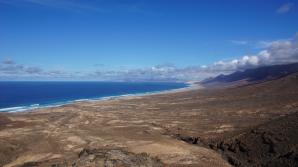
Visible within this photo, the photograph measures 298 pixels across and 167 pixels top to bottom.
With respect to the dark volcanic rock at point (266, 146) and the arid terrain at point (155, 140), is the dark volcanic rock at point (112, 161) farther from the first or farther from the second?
the dark volcanic rock at point (266, 146)

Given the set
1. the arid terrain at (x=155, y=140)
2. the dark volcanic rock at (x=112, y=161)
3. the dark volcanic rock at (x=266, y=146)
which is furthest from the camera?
the arid terrain at (x=155, y=140)

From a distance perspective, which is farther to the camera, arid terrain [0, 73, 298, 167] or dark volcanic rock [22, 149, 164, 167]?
arid terrain [0, 73, 298, 167]

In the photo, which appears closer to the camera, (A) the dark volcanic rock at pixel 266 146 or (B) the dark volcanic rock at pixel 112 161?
(B) the dark volcanic rock at pixel 112 161

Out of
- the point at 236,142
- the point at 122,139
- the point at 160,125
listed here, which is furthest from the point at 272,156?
the point at 160,125

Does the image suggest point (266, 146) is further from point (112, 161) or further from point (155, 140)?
point (112, 161)

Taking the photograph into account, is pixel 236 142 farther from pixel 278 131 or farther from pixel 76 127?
pixel 76 127

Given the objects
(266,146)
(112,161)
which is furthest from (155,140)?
(112,161)

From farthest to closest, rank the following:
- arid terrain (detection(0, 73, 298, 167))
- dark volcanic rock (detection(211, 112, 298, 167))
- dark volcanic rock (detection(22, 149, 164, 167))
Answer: arid terrain (detection(0, 73, 298, 167)), dark volcanic rock (detection(211, 112, 298, 167)), dark volcanic rock (detection(22, 149, 164, 167))

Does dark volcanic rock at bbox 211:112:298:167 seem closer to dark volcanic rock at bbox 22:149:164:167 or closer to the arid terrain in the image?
the arid terrain

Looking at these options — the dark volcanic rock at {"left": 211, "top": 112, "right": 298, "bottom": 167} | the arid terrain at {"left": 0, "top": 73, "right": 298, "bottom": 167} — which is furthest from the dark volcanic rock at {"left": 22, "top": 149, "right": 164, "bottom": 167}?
the dark volcanic rock at {"left": 211, "top": 112, "right": 298, "bottom": 167}

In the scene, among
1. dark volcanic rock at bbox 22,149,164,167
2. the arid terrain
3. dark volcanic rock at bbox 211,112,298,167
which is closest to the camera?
dark volcanic rock at bbox 22,149,164,167

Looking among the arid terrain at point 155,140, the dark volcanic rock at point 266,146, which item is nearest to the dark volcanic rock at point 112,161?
the arid terrain at point 155,140
